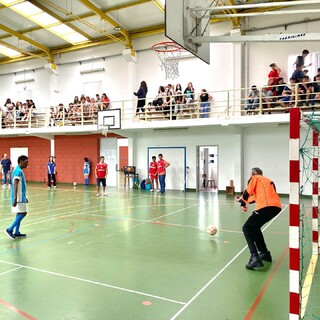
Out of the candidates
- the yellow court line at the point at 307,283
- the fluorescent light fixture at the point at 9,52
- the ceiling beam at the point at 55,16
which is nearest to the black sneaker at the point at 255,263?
the yellow court line at the point at 307,283

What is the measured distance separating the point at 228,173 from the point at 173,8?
12.2 m

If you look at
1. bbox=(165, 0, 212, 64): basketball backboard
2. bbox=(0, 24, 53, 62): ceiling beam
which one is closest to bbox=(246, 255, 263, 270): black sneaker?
bbox=(165, 0, 212, 64): basketball backboard

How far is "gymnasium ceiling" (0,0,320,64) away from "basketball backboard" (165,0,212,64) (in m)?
9.90

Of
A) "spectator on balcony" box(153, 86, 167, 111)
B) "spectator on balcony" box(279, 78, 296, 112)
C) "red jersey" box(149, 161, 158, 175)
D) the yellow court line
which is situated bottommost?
the yellow court line

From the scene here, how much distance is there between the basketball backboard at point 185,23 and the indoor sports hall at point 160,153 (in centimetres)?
4

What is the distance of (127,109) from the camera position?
740 inches

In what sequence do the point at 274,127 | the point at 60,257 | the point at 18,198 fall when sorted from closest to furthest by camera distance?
the point at 60,257
the point at 18,198
the point at 274,127

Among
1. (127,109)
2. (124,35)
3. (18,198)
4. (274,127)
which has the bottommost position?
(18,198)

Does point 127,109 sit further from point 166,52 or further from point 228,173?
point 228,173

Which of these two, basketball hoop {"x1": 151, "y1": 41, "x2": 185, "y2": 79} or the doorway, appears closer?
basketball hoop {"x1": 151, "y1": 41, "x2": 185, "y2": 79}

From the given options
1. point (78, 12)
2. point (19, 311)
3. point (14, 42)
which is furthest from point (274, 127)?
point (14, 42)

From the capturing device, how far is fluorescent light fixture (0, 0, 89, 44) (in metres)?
17.9

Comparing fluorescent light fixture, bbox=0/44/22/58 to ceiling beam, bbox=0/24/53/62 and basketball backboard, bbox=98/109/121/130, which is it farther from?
basketball backboard, bbox=98/109/121/130

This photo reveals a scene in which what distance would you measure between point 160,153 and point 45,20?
10452 millimetres
